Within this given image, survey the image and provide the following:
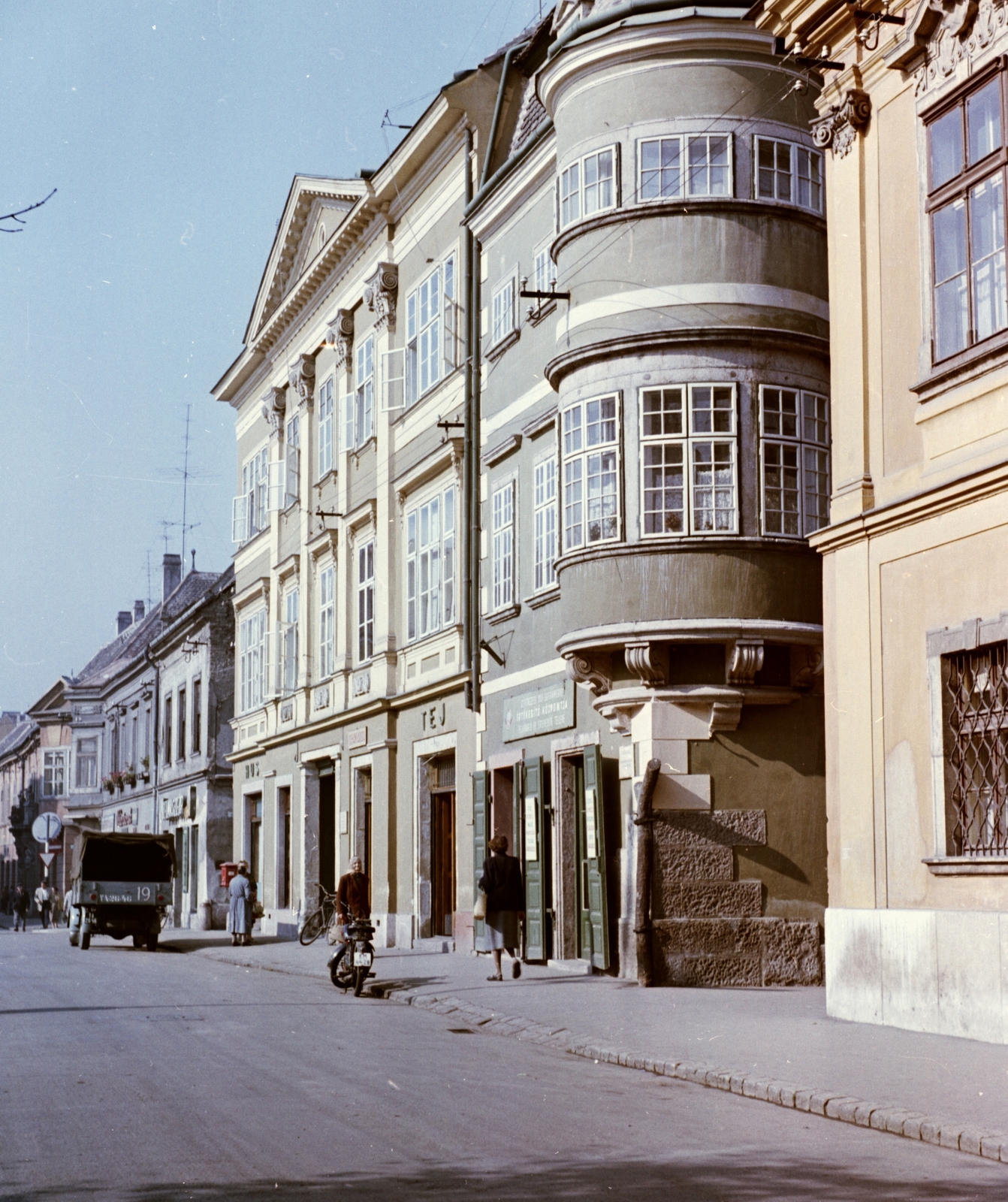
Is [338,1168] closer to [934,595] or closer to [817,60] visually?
[934,595]

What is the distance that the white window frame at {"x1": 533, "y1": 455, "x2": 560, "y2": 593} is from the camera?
24.0 metres

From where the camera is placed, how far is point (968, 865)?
574 inches

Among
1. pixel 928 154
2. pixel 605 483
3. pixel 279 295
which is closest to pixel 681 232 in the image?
pixel 605 483


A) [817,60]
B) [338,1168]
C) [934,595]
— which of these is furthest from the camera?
[817,60]

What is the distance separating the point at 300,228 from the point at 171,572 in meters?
43.1

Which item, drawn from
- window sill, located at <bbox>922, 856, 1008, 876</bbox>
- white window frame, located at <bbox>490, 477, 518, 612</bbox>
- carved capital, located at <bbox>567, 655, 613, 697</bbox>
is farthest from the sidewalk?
white window frame, located at <bbox>490, 477, 518, 612</bbox>

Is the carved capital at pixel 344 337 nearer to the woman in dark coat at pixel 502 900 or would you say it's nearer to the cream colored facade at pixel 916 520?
the woman in dark coat at pixel 502 900

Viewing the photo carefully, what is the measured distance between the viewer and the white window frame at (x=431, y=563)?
29.0m

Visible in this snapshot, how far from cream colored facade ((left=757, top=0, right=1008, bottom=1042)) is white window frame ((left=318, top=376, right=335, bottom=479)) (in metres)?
20.5

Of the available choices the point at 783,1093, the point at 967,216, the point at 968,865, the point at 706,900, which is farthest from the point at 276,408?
the point at 783,1093

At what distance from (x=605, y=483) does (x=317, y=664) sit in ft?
57.7

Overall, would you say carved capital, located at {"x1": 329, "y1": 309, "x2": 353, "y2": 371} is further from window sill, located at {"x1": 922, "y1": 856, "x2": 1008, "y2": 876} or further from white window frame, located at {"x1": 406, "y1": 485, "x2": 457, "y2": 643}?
window sill, located at {"x1": 922, "y1": 856, "x2": 1008, "y2": 876}

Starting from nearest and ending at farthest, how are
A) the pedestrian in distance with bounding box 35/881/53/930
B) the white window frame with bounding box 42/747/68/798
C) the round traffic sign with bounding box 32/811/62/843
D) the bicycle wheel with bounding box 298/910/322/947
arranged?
the bicycle wheel with bounding box 298/910/322/947 < the round traffic sign with bounding box 32/811/62/843 < the pedestrian in distance with bounding box 35/881/53/930 < the white window frame with bounding box 42/747/68/798

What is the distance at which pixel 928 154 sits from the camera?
52.1 ft
